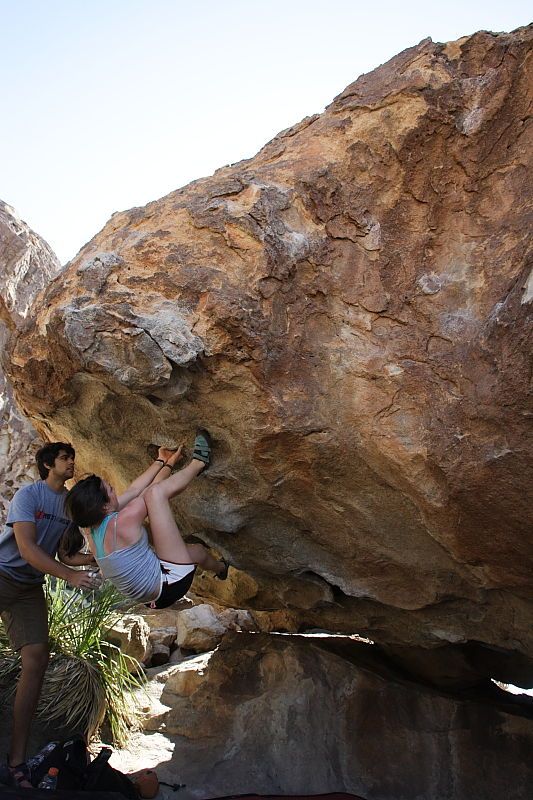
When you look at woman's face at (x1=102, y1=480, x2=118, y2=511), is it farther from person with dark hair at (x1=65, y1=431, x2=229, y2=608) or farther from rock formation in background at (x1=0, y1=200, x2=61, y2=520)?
rock formation in background at (x1=0, y1=200, x2=61, y2=520)

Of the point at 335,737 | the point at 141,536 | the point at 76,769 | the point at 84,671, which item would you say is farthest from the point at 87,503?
the point at 84,671

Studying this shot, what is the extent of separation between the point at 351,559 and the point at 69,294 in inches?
73.0

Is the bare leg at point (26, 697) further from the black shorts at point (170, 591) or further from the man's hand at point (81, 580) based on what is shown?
the black shorts at point (170, 591)

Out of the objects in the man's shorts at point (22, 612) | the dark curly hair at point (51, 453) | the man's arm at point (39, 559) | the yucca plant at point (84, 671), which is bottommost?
the yucca plant at point (84, 671)

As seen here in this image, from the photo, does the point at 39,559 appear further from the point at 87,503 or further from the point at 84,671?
the point at 84,671

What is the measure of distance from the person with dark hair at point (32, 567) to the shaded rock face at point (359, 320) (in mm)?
451

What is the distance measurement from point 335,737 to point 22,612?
1.88 meters

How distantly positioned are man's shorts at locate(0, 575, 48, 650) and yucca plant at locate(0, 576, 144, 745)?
1.22 m

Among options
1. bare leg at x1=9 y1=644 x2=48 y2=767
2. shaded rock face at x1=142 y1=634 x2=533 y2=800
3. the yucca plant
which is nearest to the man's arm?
bare leg at x1=9 y1=644 x2=48 y2=767

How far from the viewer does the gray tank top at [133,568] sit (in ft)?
10.2

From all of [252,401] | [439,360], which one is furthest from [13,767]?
[439,360]

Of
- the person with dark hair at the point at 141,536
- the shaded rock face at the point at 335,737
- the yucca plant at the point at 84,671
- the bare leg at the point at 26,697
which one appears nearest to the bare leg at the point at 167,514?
the person with dark hair at the point at 141,536

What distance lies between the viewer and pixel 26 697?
142 inches

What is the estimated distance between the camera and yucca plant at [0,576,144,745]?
4.73 meters
